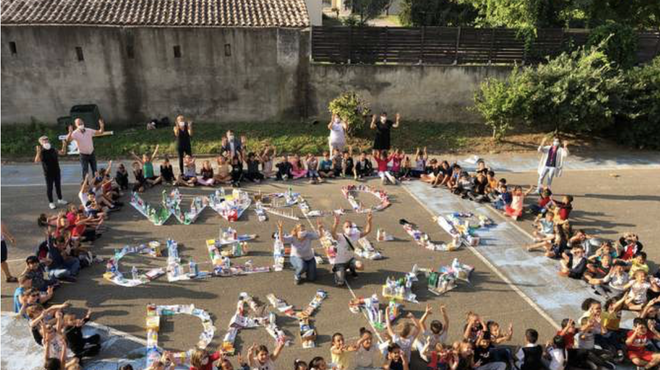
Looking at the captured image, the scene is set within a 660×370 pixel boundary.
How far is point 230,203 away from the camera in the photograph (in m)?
14.7

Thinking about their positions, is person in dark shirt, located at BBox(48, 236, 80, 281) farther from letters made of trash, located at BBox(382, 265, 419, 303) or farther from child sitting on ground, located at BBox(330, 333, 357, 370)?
letters made of trash, located at BBox(382, 265, 419, 303)

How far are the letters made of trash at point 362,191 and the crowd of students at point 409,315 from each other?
0.87 meters

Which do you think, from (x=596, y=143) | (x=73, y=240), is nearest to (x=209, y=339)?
(x=73, y=240)

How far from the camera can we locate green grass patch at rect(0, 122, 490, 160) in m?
19.2

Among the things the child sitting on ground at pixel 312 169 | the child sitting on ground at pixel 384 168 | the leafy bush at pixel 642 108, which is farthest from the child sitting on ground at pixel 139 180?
the leafy bush at pixel 642 108

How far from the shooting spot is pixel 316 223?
13.9m

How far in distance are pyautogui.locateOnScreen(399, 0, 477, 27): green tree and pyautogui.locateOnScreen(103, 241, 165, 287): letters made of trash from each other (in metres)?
25.8

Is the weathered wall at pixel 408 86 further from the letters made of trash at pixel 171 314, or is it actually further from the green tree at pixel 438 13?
the letters made of trash at pixel 171 314

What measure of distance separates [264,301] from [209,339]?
151cm

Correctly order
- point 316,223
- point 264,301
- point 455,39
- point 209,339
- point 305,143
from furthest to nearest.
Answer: point 455,39, point 305,143, point 316,223, point 264,301, point 209,339

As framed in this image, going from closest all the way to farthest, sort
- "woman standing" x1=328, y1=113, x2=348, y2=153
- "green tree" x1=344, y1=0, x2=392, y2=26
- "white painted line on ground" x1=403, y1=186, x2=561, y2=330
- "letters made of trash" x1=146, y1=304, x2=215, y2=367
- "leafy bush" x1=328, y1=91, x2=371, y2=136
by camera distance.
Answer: "letters made of trash" x1=146, y1=304, x2=215, y2=367 → "white painted line on ground" x1=403, y1=186, x2=561, y2=330 → "woman standing" x1=328, y1=113, x2=348, y2=153 → "leafy bush" x1=328, y1=91, x2=371, y2=136 → "green tree" x1=344, y1=0, x2=392, y2=26

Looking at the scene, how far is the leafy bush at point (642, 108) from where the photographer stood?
19062mm

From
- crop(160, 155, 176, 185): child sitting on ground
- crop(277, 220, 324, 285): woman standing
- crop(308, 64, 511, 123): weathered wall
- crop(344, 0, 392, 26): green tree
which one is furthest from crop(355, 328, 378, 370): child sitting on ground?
crop(344, 0, 392, 26): green tree

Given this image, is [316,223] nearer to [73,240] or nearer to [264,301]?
[264,301]
